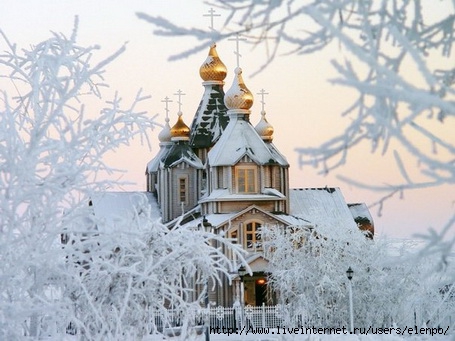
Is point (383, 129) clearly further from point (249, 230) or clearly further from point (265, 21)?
point (249, 230)

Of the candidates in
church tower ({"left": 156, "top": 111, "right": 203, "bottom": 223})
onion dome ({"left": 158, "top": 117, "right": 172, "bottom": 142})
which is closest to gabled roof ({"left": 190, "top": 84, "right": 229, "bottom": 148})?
church tower ({"left": 156, "top": 111, "right": 203, "bottom": 223})

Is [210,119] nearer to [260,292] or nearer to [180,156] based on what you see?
[180,156]

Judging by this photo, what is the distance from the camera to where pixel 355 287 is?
1120 inches

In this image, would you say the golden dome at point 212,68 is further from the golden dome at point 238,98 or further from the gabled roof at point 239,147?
the gabled roof at point 239,147

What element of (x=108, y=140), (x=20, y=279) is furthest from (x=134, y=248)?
(x=20, y=279)

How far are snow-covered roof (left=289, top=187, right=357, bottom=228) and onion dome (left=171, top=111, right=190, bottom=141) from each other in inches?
217

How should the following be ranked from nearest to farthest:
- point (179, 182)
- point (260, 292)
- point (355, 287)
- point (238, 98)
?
point (355, 287)
point (260, 292)
point (238, 98)
point (179, 182)

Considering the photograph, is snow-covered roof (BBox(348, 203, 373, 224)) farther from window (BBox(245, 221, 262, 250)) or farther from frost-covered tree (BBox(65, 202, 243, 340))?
frost-covered tree (BBox(65, 202, 243, 340))

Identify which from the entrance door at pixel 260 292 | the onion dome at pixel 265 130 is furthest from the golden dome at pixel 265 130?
the entrance door at pixel 260 292

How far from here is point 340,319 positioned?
27.8 m

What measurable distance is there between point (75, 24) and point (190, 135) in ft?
103

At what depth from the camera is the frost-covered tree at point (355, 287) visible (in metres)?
27.5

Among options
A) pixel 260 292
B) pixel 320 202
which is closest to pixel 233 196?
pixel 260 292

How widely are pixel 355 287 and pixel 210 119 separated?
13.8 m
